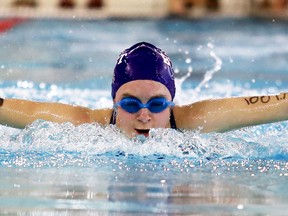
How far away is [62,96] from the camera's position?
7.12m

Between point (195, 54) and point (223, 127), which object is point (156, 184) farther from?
point (195, 54)

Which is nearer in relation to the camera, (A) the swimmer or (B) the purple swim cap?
(A) the swimmer

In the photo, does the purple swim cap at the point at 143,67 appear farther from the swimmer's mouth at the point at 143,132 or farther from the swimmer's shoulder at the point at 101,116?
the swimmer's mouth at the point at 143,132

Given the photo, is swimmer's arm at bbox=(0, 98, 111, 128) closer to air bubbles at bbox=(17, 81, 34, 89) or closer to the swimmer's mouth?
the swimmer's mouth

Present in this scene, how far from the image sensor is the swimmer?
4.02 meters

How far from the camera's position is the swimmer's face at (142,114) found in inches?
157

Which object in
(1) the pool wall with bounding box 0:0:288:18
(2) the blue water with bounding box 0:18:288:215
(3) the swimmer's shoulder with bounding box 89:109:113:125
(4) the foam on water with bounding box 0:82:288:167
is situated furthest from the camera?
(1) the pool wall with bounding box 0:0:288:18

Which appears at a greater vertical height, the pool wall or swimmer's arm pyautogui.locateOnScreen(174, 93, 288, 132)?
the pool wall

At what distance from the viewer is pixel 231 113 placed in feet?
13.7

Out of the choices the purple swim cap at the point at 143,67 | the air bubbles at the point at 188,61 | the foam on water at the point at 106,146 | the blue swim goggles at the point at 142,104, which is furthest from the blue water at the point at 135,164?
the air bubbles at the point at 188,61

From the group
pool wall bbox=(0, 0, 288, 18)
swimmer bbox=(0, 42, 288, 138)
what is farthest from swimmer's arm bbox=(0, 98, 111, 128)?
pool wall bbox=(0, 0, 288, 18)

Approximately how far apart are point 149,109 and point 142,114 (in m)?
0.04

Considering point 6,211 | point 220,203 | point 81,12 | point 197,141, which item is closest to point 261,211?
point 220,203

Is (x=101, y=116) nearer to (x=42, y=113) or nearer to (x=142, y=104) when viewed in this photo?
(x=42, y=113)
